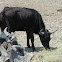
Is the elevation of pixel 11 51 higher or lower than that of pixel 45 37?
higher

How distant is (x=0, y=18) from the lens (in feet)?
38.4

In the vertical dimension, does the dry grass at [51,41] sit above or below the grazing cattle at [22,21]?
below

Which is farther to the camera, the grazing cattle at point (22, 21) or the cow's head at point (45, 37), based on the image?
the cow's head at point (45, 37)

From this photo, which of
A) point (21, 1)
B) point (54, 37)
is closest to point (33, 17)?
point (54, 37)

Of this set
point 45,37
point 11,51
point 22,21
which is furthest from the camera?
point 45,37

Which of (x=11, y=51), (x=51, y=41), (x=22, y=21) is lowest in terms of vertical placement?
(x=51, y=41)

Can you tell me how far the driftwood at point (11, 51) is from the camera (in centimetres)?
801

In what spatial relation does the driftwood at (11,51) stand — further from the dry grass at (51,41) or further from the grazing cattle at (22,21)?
the grazing cattle at (22,21)

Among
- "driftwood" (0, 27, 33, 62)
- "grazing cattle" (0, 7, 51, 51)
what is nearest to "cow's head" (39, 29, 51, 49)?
"grazing cattle" (0, 7, 51, 51)

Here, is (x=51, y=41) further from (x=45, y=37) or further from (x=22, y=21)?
(x=22, y=21)

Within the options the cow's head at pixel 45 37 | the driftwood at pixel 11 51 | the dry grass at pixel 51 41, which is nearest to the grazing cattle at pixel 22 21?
the cow's head at pixel 45 37

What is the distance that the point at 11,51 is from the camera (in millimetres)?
8211

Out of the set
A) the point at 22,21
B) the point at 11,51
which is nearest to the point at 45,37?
the point at 22,21

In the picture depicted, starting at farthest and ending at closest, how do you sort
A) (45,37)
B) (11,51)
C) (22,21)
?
(45,37)
(22,21)
(11,51)
